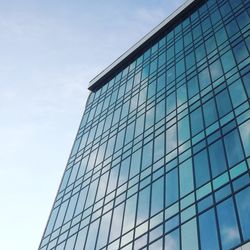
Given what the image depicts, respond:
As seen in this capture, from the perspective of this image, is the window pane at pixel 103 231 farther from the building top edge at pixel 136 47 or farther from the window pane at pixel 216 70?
the building top edge at pixel 136 47

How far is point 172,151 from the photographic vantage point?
96.2 ft

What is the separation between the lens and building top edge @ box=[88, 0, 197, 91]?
4775cm

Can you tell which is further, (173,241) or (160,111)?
(160,111)

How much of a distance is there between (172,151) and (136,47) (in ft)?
80.1

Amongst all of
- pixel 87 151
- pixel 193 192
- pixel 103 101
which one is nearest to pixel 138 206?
pixel 193 192

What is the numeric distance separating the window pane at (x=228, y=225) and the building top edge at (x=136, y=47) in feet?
100

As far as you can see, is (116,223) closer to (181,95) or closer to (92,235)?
(92,235)

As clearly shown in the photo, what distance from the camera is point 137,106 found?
4006 cm

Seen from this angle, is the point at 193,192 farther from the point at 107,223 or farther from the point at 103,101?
the point at 103,101

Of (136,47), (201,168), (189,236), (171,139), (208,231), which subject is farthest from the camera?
(136,47)

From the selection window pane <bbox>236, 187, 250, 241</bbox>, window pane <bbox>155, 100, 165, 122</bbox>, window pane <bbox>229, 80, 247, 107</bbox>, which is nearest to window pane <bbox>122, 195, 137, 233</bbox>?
window pane <bbox>155, 100, 165, 122</bbox>

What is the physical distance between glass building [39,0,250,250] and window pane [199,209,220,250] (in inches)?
2.4

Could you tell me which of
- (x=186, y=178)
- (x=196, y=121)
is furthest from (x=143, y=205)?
(x=196, y=121)

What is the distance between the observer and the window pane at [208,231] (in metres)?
20.3
